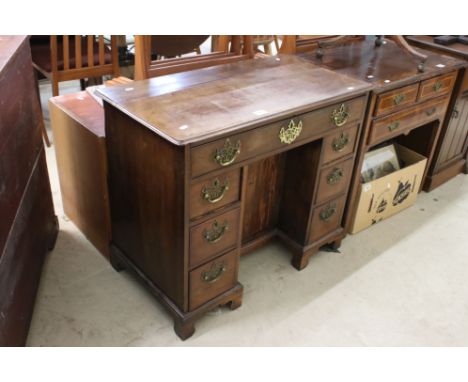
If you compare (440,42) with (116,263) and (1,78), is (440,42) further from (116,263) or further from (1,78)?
(1,78)

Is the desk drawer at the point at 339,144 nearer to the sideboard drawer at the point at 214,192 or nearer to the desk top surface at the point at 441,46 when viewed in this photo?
the sideboard drawer at the point at 214,192

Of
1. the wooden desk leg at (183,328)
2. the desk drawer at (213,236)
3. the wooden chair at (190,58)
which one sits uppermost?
the wooden chair at (190,58)

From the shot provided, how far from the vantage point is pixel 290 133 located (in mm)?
1465

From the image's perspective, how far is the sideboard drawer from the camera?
52.1 inches

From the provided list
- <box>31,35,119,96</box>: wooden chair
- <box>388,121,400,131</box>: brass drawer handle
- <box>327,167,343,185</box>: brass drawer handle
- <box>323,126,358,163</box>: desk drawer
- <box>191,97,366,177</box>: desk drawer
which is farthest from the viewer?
<box>31,35,119,96</box>: wooden chair

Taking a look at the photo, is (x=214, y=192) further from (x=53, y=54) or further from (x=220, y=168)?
(x=53, y=54)

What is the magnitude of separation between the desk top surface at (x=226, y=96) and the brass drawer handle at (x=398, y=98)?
25 cm

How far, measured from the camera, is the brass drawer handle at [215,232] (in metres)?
1.44

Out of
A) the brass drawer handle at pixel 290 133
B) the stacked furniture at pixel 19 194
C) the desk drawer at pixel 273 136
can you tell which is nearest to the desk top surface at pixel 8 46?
the stacked furniture at pixel 19 194

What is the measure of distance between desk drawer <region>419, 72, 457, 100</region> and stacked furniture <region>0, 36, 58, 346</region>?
1518 millimetres

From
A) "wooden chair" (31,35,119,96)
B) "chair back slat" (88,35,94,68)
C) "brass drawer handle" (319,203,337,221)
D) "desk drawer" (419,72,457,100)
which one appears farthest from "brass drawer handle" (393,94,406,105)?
"chair back slat" (88,35,94,68)

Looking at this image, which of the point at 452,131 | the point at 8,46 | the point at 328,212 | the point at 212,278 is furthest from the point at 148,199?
the point at 452,131

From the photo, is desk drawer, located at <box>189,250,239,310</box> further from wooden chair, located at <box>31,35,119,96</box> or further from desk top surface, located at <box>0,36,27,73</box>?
wooden chair, located at <box>31,35,119,96</box>
